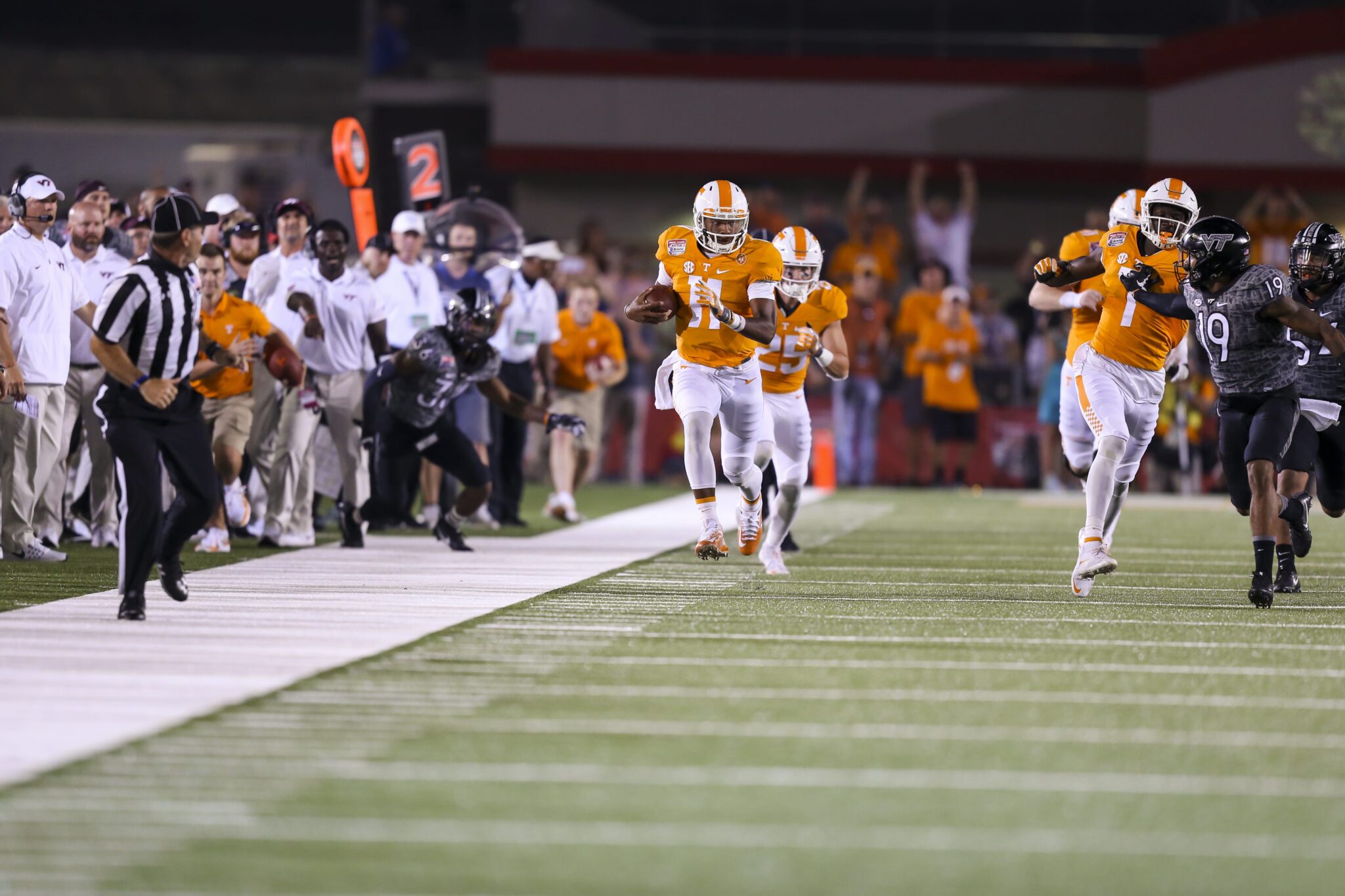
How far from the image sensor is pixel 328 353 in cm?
1359

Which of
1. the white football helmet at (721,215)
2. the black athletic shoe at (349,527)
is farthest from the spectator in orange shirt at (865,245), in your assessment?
the white football helmet at (721,215)

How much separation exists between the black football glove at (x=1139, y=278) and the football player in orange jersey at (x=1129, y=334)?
0.08ft

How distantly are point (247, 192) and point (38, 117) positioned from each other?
34.0ft

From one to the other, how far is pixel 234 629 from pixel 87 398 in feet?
17.2

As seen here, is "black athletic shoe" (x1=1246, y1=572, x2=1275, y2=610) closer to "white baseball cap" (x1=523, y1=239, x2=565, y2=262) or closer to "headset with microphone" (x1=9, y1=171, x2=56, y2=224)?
"headset with microphone" (x1=9, y1=171, x2=56, y2=224)

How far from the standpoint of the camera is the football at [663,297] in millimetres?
10828

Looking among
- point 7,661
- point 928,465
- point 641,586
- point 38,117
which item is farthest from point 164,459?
point 38,117

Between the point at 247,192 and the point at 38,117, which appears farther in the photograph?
the point at 38,117

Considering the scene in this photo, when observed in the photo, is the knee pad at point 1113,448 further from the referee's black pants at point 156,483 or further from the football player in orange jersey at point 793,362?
the referee's black pants at point 156,483

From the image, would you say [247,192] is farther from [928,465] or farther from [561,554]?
[561,554]

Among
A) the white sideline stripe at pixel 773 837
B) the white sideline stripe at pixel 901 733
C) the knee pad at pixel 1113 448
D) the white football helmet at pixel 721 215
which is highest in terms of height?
the white football helmet at pixel 721 215

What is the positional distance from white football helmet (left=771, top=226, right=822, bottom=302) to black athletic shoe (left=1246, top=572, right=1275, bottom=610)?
3377 millimetres

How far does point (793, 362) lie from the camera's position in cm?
1194

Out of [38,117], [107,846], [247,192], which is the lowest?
[107,846]
